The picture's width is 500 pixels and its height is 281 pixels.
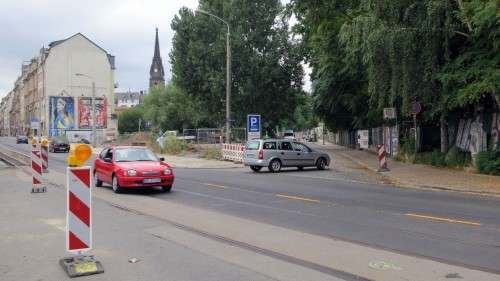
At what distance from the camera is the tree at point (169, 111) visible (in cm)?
7706

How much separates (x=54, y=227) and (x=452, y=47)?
1858 centimetres

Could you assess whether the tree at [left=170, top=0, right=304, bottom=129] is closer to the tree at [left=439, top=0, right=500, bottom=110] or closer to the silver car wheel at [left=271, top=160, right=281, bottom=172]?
the silver car wheel at [left=271, top=160, right=281, bottom=172]

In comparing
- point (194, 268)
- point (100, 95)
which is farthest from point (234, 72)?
point (100, 95)

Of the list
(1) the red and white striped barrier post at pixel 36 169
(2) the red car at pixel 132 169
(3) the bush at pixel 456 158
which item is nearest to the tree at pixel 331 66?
(3) the bush at pixel 456 158

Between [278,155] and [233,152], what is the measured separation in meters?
8.41

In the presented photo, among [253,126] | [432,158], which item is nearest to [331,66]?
[253,126]

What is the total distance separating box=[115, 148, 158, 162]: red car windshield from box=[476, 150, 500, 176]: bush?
1229 cm

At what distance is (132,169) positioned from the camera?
54.4ft

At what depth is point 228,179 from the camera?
22078 mm

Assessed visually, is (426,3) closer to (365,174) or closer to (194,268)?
(365,174)

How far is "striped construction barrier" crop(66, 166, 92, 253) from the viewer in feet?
23.8

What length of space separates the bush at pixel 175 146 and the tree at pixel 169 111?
26863mm

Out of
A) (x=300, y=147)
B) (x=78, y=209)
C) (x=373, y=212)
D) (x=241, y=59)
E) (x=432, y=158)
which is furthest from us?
(x=241, y=59)

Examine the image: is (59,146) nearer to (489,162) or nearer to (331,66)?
→ (331,66)
